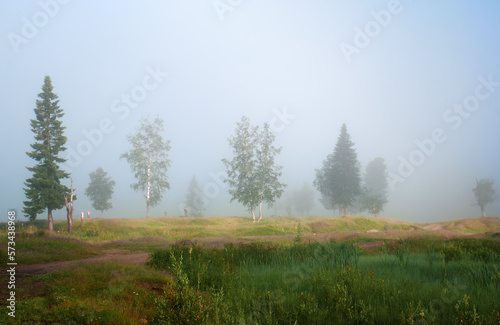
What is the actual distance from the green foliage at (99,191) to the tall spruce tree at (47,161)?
1026 inches

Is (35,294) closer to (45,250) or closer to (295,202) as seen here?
(45,250)

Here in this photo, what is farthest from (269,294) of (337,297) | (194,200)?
(194,200)

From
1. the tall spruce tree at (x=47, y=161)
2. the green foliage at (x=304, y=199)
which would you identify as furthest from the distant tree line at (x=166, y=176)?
the green foliage at (x=304, y=199)

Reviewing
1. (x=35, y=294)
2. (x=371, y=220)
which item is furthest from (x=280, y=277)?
(x=371, y=220)

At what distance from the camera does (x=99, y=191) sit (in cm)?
5497

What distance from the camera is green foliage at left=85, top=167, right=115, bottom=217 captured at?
5475cm

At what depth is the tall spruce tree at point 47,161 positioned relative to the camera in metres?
28.5

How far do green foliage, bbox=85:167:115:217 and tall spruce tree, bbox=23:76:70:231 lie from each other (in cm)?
2607

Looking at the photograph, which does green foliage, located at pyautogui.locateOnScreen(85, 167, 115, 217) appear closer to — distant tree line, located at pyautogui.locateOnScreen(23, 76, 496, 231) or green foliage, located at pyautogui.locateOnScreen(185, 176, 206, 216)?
distant tree line, located at pyautogui.locateOnScreen(23, 76, 496, 231)

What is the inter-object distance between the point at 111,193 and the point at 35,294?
182ft

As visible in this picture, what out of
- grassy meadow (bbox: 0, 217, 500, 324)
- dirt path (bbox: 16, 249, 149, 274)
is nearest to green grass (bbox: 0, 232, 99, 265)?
dirt path (bbox: 16, 249, 149, 274)

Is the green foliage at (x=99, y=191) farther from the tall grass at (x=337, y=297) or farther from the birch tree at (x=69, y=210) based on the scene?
the tall grass at (x=337, y=297)

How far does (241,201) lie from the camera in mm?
41938

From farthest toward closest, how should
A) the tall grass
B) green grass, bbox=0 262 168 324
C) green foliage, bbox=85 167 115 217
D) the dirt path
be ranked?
green foliage, bbox=85 167 115 217
the dirt path
green grass, bbox=0 262 168 324
the tall grass
